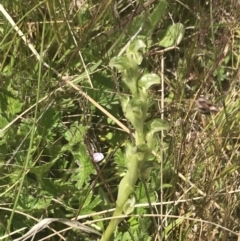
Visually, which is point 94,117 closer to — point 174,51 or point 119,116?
point 119,116

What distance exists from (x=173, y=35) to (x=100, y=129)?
1.19ft

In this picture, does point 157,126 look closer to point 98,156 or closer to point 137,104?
point 137,104

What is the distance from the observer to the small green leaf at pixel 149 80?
871 mm

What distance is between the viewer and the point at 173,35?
160cm

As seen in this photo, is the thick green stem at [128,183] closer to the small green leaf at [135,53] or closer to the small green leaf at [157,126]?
the small green leaf at [157,126]

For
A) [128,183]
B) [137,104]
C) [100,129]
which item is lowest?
[100,129]

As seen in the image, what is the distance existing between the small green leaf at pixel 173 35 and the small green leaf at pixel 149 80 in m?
0.72

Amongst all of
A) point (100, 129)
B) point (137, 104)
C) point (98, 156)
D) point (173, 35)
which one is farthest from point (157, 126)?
point (173, 35)

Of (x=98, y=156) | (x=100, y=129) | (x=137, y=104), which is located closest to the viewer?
(x=137, y=104)

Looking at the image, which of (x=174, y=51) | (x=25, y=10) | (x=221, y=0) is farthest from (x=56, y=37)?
(x=221, y=0)

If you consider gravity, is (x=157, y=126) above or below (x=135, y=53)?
below

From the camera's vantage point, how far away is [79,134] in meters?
1.33

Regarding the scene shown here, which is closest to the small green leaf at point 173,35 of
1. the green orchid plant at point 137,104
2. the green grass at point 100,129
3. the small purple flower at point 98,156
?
the green grass at point 100,129

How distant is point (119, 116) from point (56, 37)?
26 centimetres
